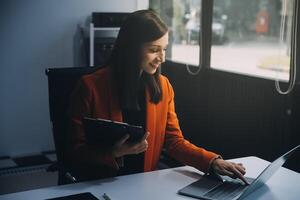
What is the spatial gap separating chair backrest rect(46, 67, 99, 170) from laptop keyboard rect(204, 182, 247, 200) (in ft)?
2.21

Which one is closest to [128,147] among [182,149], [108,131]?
[108,131]

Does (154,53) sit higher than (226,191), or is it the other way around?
(154,53)

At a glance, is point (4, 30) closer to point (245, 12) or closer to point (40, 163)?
point (40, 163)

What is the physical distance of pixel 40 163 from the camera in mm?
3695

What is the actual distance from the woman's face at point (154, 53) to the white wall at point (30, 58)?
231 cm

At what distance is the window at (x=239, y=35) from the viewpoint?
2.84 metres

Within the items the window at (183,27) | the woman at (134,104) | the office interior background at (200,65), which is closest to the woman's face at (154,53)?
the woman at (134,104)

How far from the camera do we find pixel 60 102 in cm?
185

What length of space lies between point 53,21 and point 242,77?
176 cm

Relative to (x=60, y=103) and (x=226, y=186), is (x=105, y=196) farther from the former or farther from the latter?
(x=60, y=103)

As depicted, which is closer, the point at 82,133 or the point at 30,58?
the point at 82,133

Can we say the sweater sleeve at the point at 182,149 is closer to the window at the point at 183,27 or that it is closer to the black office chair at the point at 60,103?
the black office chair at the point at 60,103

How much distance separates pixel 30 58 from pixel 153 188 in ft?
8.72

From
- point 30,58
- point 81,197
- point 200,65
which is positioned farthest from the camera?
point 30,58
